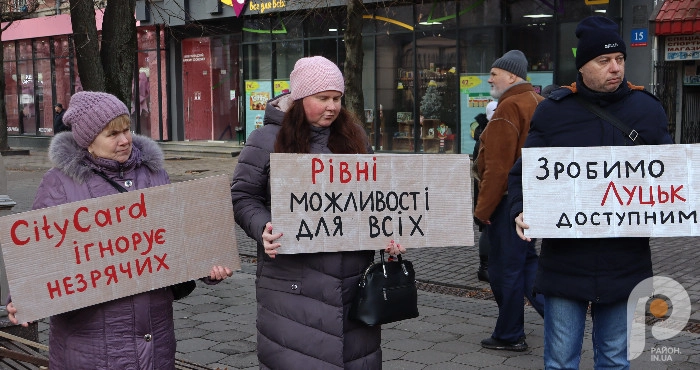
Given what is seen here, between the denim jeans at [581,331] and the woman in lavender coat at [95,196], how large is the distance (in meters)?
1.67

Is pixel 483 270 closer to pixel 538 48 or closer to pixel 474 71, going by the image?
pixel 538 48

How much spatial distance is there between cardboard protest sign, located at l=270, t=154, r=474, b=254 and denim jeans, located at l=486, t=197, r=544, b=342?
2.02m

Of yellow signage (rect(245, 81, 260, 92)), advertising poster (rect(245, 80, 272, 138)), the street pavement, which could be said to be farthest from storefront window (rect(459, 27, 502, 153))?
the street pavement

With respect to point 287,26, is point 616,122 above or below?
below

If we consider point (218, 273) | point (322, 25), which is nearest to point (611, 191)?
point (218, 273)

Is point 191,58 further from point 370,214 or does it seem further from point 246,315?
point 370,214

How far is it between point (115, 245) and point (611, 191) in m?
2.06

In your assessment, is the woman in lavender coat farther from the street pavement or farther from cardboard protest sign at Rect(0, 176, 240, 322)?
the street pavement

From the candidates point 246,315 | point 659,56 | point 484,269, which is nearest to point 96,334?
point 246,315

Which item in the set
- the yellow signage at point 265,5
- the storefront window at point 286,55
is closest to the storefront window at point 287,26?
the storefront window at point 286,55

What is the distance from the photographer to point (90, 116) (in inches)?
135

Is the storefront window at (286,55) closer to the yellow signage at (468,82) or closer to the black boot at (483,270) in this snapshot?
the yellow signage at (468,82)

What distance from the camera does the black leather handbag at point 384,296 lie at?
140 inches

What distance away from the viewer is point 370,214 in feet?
12.1
